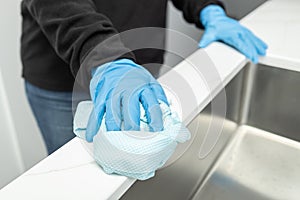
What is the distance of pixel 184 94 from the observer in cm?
73

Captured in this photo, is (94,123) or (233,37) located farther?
(233,37)

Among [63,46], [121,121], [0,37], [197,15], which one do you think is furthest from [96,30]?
[0,37]

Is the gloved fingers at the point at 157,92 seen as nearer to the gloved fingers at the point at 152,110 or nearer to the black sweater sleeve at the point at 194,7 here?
the gloved fingers at the point at 152,110

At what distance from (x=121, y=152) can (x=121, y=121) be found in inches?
2.2

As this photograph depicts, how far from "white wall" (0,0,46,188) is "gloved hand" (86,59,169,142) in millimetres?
733

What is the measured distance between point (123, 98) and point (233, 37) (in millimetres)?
478

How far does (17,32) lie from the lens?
126 centimetres

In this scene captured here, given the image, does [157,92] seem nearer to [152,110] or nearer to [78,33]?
[152,110]

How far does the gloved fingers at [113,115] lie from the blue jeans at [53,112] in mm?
428

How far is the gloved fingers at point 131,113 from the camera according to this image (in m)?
0.54

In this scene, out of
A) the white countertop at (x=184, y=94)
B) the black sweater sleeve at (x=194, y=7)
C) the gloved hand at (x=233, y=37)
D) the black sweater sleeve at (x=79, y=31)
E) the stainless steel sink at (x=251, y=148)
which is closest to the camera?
the white countertop at (x=184, y=94)

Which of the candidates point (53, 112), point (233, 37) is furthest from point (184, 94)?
point (53, 112)

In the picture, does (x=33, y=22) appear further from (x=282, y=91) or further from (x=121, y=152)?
(x=282, y=91)

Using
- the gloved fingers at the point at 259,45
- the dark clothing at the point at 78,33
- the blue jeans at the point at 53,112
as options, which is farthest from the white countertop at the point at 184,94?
the blue jeans at the point at 53,112
